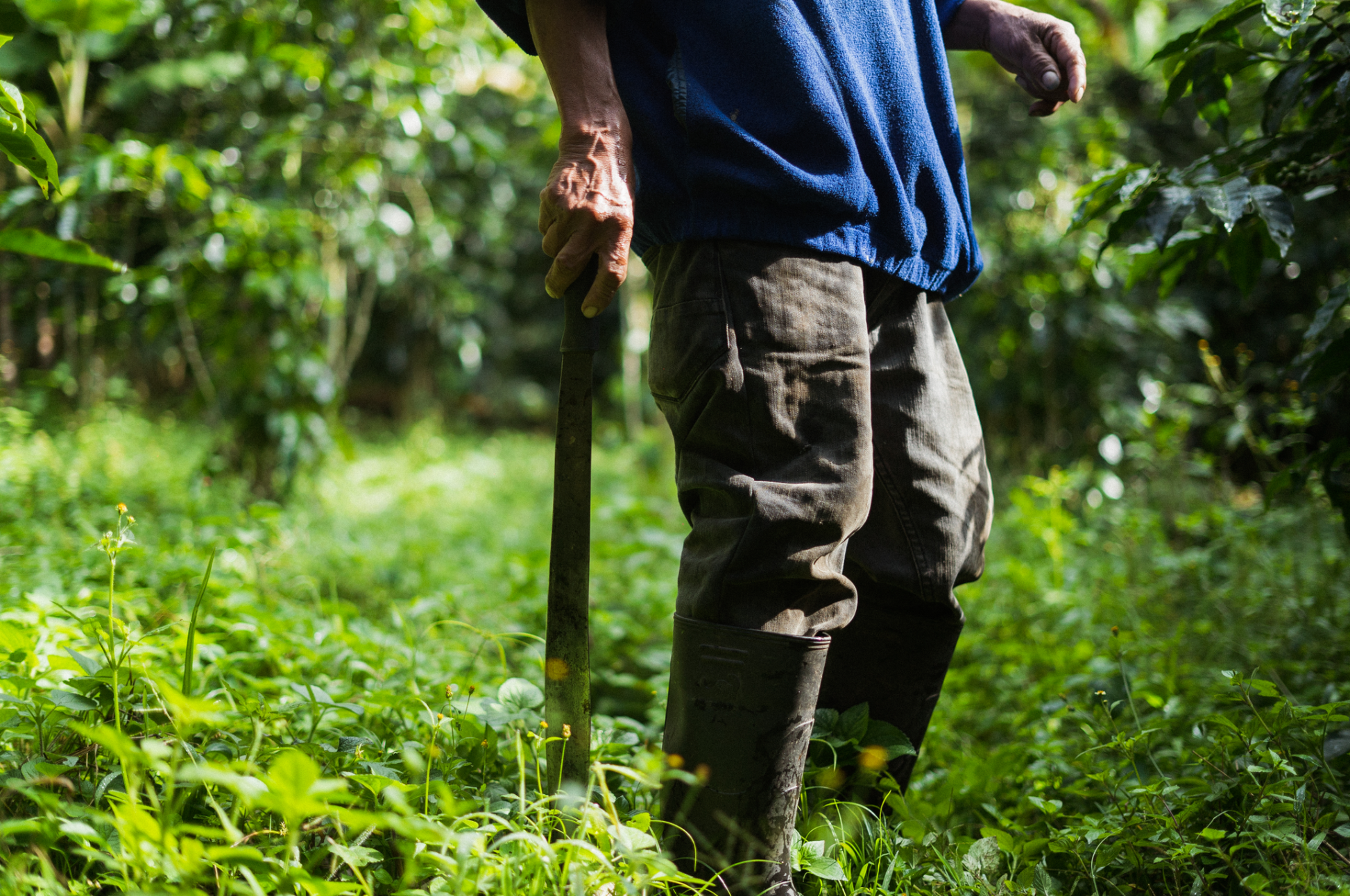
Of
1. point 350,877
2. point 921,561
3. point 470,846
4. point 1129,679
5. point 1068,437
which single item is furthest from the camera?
point 1068,437

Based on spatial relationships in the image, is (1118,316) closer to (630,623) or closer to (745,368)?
(630,623)

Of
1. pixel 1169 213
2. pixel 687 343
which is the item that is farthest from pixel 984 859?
pixel 1169 213

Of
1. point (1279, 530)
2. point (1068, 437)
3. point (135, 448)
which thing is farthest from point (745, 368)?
point (135, 448)

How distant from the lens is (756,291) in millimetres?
1063

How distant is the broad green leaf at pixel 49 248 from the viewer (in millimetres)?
1168

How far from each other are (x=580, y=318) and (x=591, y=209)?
0.47ft

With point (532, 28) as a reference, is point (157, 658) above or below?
below

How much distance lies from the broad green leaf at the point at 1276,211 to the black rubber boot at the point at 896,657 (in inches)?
30.0

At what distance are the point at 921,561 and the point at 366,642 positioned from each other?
3.59ft

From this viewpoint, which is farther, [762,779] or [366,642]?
[366,642]

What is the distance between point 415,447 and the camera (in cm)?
728

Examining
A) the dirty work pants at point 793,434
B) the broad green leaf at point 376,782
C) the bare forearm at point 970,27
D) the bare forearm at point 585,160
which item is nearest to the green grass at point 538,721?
the broad green leaf at point 376,782

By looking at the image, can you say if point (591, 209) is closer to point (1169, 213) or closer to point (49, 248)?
point (49, 248)

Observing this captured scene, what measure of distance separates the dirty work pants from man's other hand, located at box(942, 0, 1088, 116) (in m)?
0.43
